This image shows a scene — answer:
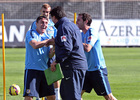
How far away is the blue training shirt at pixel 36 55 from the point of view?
7973 millimetres

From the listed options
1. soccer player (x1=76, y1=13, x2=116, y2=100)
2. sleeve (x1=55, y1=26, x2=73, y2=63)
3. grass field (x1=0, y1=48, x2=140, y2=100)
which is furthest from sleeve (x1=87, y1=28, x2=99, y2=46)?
grass field (x1=0, y1=48, x2=140, y2=100)

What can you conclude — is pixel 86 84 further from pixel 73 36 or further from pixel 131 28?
pixel 131 28

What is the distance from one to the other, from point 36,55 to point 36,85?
62 centimetres

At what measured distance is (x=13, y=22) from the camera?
27.2 meters

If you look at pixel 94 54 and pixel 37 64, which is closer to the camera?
pixel 37 64

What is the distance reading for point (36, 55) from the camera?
8016 mm

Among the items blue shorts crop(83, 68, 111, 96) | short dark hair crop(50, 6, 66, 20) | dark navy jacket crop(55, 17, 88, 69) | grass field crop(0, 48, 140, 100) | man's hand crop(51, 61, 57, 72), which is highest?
short dark hair crop(50, 6, 66, 20)

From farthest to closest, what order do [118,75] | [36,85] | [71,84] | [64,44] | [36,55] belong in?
[118,75], [36,55], [36,85], [71,84], [64,44]

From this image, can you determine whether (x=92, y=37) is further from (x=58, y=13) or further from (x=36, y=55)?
(x=58, y=13)

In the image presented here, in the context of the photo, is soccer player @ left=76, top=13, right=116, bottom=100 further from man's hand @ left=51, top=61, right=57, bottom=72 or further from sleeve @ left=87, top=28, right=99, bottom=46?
man's hand @ left=51, top=61, right=57, bottom=72

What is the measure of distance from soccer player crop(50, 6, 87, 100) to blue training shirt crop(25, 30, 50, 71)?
953 millimetres

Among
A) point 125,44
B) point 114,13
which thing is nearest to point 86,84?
point 125,44

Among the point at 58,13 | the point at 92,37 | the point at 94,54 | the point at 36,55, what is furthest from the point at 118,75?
the point at 58,13

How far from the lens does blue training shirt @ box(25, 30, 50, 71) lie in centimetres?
797
